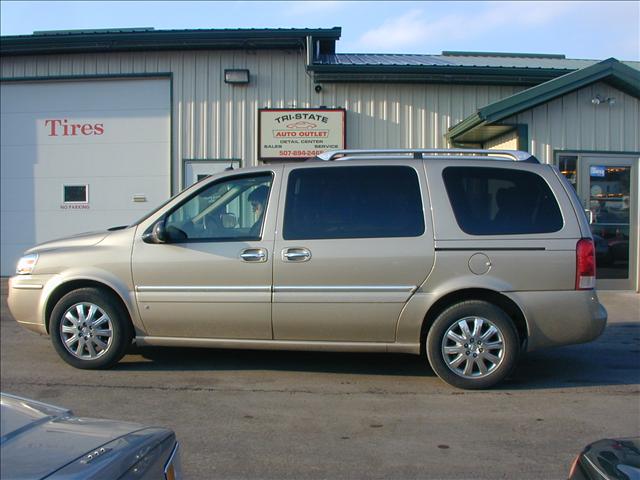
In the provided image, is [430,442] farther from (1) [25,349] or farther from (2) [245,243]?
(1) [25,349]

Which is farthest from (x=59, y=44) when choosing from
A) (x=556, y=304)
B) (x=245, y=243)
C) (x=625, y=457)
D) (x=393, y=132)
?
(x=625, y=457)

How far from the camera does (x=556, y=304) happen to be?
18.0ft

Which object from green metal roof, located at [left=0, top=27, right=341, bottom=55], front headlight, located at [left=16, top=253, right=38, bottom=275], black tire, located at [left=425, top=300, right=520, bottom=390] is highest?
green metal roof, located at [left=0, top=27, right=341, bottom=55]

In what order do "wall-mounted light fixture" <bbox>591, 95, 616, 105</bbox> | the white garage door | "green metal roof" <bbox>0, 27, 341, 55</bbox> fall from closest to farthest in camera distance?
"wall-mounted light fixture" <bbox>591, 95, 616, 105</bbox> → "green metal roof" <bbox>0, 27, 341, 55</bbox> → the white garage door

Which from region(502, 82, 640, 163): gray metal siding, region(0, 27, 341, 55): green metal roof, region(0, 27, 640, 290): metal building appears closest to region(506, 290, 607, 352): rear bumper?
region(502, 82, 640, 163): gray metal siding

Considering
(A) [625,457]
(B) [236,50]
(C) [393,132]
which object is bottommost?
(A) [625,457]

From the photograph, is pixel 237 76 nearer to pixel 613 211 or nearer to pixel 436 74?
pixel 436 74

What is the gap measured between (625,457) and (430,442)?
210cm

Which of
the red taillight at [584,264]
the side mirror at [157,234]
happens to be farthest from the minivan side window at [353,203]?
the red taillight at [584,264]

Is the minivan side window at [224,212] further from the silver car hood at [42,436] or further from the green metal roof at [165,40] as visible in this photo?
the green metal roof at [165,40]

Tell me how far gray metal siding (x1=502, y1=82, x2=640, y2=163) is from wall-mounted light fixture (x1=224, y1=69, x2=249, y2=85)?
5.22 m

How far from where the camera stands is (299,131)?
40.7 ft

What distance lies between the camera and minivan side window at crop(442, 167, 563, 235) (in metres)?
5.61

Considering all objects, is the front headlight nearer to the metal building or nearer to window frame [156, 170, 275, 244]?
window frame [156, 170, 275, 244]
